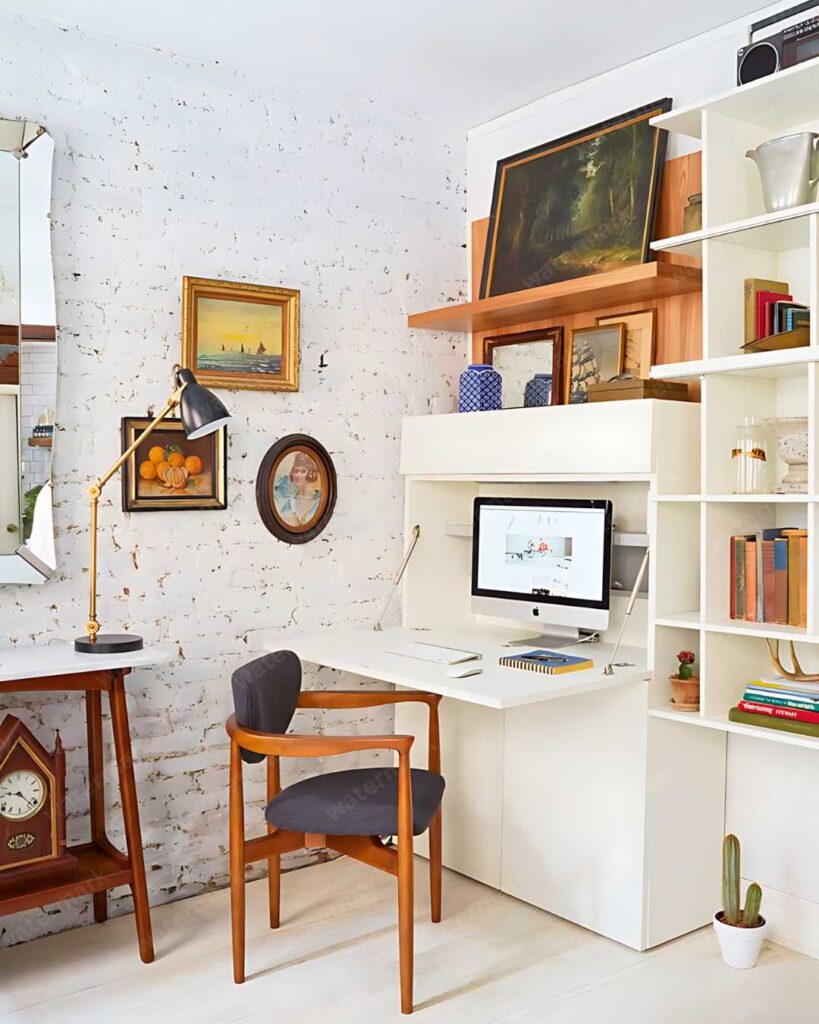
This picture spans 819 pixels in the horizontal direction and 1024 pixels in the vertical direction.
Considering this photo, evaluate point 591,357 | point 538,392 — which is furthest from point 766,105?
point 538,392

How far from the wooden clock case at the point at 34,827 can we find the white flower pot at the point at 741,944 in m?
1.72

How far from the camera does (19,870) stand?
2609mm

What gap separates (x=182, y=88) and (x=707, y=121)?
158 cm

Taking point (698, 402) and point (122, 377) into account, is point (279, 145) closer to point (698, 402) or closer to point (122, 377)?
point (122, 377)

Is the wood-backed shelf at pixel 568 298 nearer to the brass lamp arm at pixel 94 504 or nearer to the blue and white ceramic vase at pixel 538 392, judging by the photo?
the blue and white ceramic vase at pixel 538 392

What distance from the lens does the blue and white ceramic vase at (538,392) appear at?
3.42 metres

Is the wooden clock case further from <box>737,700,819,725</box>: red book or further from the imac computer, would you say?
<box>737,700,819,725</box>: red book

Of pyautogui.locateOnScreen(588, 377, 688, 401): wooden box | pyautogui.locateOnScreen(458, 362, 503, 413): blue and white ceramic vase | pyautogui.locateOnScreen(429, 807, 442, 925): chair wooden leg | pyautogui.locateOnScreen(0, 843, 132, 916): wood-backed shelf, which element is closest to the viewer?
pyautogui.locateOnScreen(0, 843, 132, 916): wood-backed shelf

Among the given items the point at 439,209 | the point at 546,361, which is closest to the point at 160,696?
the point at 546,361

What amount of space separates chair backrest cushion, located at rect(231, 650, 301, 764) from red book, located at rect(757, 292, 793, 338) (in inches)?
61.9

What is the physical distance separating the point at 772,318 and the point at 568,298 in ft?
2.29

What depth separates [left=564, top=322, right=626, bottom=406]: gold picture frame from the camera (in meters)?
3.22

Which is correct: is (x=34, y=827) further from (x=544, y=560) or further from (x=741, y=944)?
(x=741, y=944)

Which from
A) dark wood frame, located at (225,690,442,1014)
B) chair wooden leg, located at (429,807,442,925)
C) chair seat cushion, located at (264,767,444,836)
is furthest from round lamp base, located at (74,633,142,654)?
chair wooden leg, located at (429,807,442,925)
